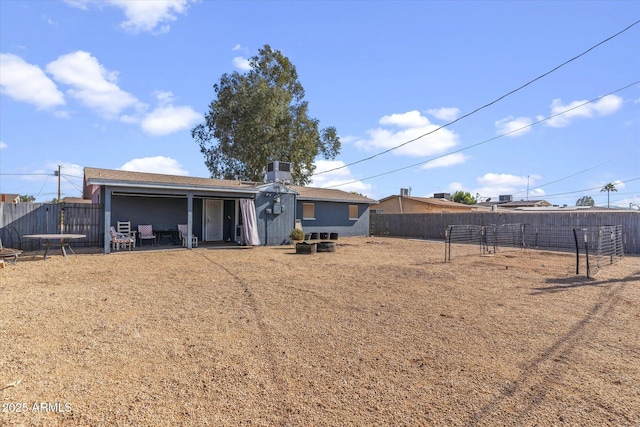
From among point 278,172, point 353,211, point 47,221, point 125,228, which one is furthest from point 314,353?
point 353,211

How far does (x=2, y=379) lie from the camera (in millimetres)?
2961

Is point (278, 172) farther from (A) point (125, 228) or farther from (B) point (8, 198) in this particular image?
(B) point (8, 198)

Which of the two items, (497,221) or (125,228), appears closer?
(125,228)

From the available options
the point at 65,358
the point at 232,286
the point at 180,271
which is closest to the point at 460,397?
the point at 65,358

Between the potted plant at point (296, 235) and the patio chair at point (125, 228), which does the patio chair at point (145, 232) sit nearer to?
the patio chair at point (125, 228)

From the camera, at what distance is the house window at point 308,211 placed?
20.0 meters

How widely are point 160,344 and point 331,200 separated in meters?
17.1

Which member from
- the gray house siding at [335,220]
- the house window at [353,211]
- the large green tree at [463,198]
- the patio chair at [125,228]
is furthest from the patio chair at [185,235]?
the large green tree at [463,198]

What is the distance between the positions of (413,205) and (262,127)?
48.2 ft

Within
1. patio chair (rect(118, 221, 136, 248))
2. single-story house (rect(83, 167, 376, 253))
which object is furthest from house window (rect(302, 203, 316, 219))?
patio chair (rect(118, 221, 136, 248))

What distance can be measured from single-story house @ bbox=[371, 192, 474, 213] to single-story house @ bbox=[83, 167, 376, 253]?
47.5 feet

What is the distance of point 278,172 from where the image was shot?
16.8m

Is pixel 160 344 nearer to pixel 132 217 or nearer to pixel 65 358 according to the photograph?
pixel 65 358

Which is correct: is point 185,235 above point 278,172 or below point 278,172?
below
